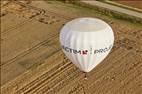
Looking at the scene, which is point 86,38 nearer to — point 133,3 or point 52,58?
point 52,58

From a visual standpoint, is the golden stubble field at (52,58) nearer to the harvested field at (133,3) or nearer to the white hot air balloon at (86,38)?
the harvested field at (133,3)

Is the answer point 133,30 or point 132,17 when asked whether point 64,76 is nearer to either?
point 133,30

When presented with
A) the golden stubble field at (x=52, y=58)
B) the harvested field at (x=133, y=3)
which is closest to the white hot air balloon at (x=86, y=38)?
the golden stubble field at (x=52, y=58)

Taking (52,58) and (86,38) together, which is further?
(52,58)

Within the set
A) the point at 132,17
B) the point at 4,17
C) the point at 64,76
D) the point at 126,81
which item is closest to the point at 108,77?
the point at 126,81

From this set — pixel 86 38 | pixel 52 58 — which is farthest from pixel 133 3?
pixel 86 38

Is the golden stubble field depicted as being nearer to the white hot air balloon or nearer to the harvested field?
the harvested field

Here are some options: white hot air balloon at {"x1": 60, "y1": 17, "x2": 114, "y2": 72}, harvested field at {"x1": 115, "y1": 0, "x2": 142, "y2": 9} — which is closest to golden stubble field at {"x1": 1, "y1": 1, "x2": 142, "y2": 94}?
harvested field at {"x1": 115, "y1": 0, "x2": 142, "y2": 9}
